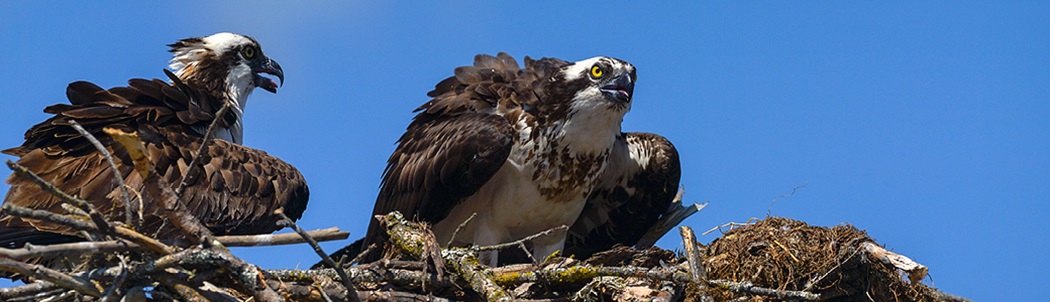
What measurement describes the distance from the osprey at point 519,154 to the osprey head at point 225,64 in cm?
140

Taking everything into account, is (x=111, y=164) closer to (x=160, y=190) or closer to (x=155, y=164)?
(x=160, y=190)

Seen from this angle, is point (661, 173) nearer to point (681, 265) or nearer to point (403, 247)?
point (681, 265)

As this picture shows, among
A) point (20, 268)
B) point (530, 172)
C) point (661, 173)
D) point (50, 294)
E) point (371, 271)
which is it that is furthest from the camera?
point (661, 173)

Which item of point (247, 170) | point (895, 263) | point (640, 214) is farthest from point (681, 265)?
point (247, 170)

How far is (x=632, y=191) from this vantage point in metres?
8.37

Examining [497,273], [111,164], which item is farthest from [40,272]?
[497,273]

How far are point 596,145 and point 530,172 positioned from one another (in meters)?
0.42

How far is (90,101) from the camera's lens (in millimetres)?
7871

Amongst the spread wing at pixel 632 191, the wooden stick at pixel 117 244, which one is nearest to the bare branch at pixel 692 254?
the spread wing at pixel 632 191

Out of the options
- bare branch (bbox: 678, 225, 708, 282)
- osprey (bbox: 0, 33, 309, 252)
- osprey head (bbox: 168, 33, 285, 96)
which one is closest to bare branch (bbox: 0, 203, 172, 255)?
osprey (bbox: 0, 33, 309, 252)

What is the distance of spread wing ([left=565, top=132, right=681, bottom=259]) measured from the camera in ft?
27.1

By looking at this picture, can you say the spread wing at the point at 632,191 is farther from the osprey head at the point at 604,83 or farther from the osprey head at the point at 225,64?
the osprey head at the point at 225,64

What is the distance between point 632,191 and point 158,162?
287cm

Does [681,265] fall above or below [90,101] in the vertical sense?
below
